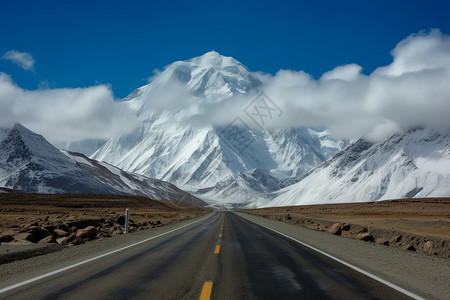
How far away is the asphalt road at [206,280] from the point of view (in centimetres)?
747

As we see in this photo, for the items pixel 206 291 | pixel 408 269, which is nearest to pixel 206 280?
pixel 206 291

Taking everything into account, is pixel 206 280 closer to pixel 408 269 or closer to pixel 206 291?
pixel 206 291

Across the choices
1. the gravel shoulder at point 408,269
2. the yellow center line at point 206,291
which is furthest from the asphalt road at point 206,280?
the gravel shoulder at point 408,269

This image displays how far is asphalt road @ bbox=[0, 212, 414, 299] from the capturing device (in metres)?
7.47

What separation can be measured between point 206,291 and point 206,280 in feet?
3.76

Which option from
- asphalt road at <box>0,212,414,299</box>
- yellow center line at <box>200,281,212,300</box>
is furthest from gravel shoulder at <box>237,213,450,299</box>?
yellow center line at <box>200,281,212,300</box>

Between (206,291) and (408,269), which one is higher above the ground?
(408,269)

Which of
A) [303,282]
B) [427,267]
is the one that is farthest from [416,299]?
[427,267]

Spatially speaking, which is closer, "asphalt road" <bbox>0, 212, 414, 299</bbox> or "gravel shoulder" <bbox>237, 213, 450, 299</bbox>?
"asphalt road" <bbox>0, 212, 414, 299</bbox>

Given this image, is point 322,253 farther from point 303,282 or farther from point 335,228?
point 335,228

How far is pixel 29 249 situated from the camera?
1410cm

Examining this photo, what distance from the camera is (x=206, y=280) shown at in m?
8.80

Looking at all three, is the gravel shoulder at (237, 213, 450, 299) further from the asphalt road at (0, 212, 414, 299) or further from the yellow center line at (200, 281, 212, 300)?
the yellow center line at (200, 281, 212, 300)

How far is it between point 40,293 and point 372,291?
6734 mm
